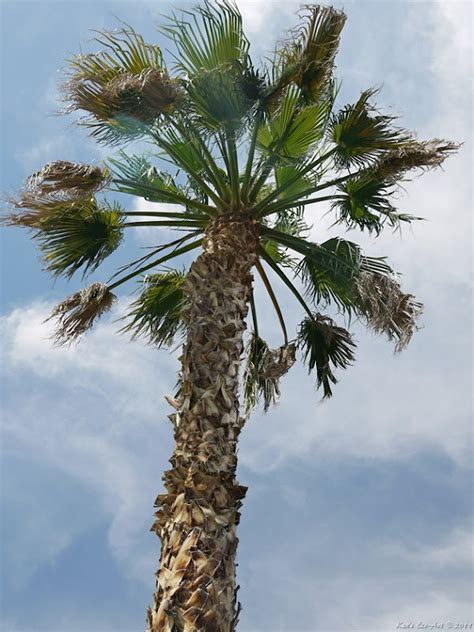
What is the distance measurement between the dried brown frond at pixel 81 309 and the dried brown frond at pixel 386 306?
3280 mm

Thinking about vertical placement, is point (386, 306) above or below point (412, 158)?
below

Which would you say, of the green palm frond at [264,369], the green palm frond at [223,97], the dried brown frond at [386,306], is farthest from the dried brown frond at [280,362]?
the green palm frond at [223,97]

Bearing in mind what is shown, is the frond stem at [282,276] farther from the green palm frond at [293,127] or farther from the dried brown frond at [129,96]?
the dried brown frond at [129,96]

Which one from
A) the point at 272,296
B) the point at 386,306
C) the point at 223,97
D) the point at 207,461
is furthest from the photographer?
the point at 272,296

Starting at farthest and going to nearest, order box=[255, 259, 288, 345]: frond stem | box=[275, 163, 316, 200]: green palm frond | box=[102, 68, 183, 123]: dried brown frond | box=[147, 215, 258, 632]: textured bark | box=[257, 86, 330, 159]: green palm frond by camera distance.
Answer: box=[255, 259, 288, 345]: frond stem < box=[275, 163, 316, 200]: green palm frond < box=[257, 86, 330, 159]: green palm frond < box=[102, 68, 183, 123]: dried brown frond < box=[147, 215, 258, 632]: textured bark

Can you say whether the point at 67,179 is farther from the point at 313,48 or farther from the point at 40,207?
the point at 313,48

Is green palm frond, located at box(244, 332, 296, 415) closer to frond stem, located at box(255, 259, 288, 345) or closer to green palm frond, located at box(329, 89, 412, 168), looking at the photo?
frond stem, located at box(255, 259, 288, 345)

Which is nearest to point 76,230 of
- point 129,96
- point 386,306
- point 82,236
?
point 82,236

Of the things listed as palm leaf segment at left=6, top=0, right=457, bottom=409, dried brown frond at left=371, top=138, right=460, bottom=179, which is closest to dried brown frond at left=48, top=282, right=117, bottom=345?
palm leaf segment at left=6, top=0, right=457, bottom=409

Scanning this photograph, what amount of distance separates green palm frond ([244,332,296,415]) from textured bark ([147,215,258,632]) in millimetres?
2037

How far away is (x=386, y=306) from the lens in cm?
820

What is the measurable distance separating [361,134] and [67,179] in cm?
347

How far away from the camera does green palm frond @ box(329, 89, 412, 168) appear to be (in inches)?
322

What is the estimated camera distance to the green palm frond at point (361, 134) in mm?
8172
